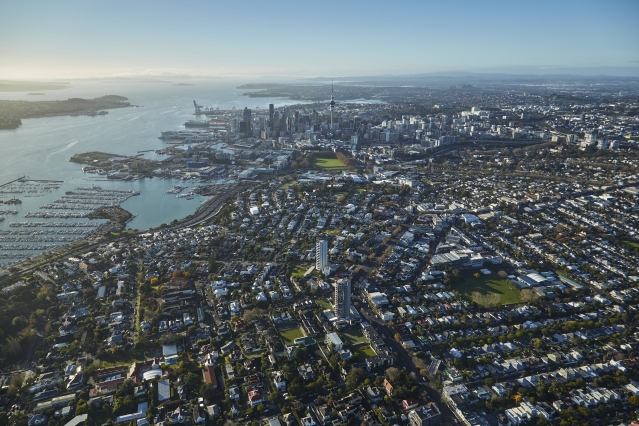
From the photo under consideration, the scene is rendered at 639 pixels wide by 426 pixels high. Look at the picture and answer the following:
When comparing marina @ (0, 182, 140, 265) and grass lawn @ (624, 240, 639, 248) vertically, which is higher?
marina @ (0, 182, 140, 265)

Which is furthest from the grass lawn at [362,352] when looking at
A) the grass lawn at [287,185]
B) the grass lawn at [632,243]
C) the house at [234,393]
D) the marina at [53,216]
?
the grass lawn at [287,185]

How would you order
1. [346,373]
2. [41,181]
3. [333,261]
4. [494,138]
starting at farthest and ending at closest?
[494,138] < [41,181] < [333,261] < [346,373]

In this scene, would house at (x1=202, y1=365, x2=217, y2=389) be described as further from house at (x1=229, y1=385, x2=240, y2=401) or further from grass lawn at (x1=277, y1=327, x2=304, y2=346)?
grass lawn at (x1=277, y1=327, x2=304, y2=346)

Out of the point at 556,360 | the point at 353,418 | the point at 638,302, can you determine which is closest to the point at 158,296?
the point at 353,418

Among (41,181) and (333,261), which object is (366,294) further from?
(41,181)

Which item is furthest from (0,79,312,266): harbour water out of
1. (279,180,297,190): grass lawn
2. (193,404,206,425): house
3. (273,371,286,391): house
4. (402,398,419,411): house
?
(402,398,419,411): house
